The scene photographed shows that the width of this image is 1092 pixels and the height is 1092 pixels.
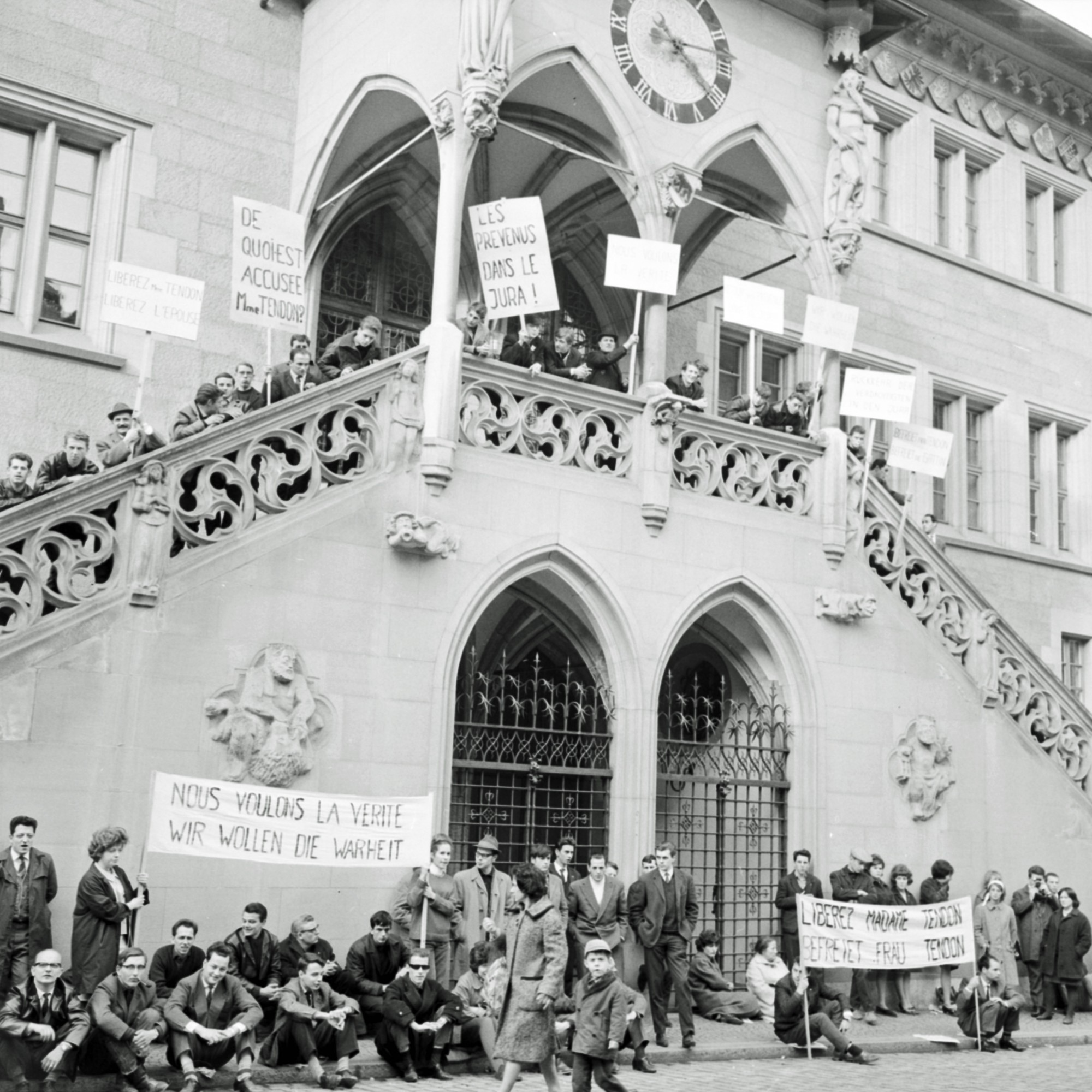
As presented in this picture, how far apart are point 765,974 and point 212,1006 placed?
646cm

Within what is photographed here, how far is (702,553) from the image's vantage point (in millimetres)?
15703

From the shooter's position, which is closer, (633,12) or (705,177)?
(633,12)

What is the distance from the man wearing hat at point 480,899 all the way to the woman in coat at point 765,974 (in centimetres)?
332

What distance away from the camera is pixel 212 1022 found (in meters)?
10.5

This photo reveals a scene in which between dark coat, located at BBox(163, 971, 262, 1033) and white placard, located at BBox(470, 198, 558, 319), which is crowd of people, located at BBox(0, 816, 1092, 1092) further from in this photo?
white placard, located at BBox(470, 198, 558, 319)

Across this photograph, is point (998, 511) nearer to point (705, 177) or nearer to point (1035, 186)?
point (1035, 186)

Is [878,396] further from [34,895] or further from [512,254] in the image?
[34,895]

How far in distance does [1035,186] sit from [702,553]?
1286 centimetres

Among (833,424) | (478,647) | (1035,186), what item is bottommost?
(478,647)

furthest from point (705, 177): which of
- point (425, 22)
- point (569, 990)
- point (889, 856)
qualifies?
point (569, 990)

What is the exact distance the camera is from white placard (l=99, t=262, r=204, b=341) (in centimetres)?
1278

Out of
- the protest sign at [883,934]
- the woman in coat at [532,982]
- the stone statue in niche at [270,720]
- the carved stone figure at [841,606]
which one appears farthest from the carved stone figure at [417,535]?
the carved stone figure at [841,606]

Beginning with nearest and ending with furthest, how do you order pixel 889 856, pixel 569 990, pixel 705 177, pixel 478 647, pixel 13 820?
1. pixel 13 820
2. pixel 569 990
3. pixel 889 856
4. pixel 705 177
5. pixel 478 647

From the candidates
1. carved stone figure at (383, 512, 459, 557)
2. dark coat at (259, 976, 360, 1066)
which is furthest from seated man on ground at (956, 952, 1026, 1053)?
carved stone figure at (383, 512, 459, 557)
